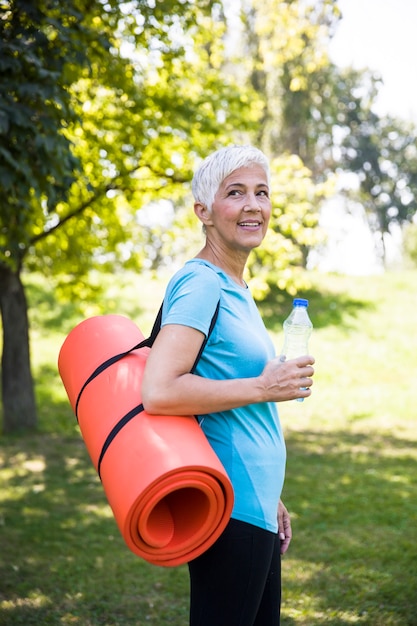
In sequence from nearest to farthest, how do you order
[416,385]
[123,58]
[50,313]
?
[123,58]
[416,385]
[50,313]

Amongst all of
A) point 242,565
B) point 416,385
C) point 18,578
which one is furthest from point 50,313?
point 242,565

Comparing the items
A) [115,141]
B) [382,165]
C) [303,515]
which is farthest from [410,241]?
[303,515]

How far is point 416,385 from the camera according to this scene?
12.8 meters

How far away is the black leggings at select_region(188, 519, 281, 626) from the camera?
1.95 m

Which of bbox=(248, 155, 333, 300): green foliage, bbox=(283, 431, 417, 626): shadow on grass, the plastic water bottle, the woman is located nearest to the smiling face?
the woman

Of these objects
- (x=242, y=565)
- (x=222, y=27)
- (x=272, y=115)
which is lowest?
(x=242, y=565)

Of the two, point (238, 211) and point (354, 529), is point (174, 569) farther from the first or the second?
point (238, 211)

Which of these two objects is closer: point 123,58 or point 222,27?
point 123,58

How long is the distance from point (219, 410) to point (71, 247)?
853cm

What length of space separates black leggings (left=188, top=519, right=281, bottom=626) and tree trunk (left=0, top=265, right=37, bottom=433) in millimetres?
8012

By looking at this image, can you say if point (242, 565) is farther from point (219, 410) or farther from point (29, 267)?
point (29, 267)

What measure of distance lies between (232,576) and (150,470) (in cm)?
44

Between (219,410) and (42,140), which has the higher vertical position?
(42,140)

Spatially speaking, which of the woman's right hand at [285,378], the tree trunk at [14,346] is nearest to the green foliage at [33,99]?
the woman's right hand at [285,378]
